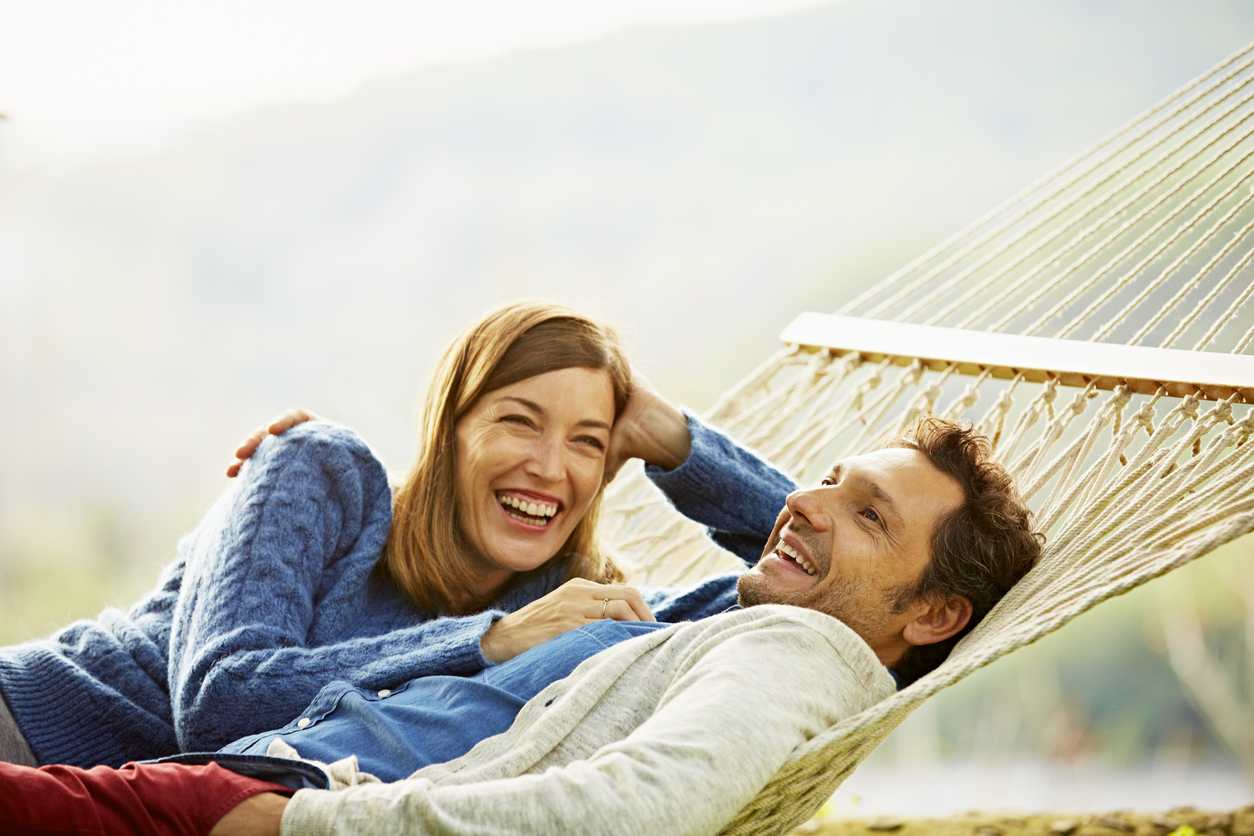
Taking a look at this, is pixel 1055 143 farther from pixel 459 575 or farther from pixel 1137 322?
pixel 459 575

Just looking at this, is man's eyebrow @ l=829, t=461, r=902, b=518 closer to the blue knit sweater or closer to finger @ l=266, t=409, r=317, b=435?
the blue knit sweater

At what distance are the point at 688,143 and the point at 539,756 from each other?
8.55m

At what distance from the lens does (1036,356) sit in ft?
7.42

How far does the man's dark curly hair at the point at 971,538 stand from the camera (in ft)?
5.28

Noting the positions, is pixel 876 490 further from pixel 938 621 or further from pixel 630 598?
pixel 630 598

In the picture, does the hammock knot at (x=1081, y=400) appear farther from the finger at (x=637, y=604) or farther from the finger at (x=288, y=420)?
the finger at (x=288, y=420)

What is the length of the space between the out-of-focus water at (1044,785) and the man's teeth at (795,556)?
5.02m

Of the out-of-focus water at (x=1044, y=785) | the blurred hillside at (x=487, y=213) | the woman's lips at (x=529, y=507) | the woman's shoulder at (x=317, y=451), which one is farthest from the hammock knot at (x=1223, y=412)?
the blurred hillside at (x=487, y=213)

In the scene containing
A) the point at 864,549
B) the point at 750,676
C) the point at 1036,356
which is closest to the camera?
the point at 750,676

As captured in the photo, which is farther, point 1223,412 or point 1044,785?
point 1044,785

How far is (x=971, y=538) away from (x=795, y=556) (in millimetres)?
238

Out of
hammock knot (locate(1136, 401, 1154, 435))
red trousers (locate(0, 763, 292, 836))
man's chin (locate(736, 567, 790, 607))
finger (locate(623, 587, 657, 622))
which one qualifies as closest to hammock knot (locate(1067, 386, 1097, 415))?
hammock knot (locate(1136, 401, 1154, 435))

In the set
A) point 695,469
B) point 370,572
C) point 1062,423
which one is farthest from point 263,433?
point 1062,423

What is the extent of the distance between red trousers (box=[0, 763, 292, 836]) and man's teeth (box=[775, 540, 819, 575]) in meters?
0.75
